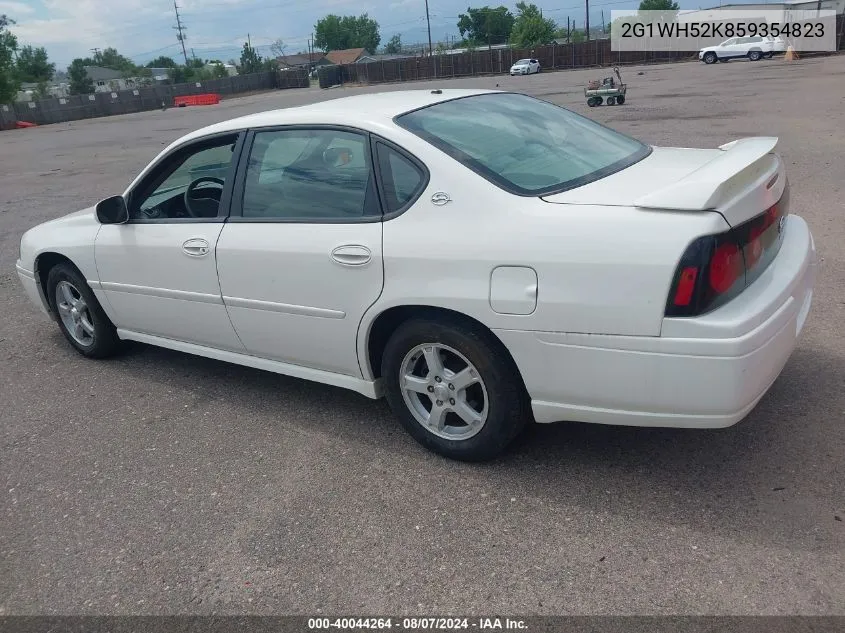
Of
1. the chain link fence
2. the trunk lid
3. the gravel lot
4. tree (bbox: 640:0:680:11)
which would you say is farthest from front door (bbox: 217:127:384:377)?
tree (bbox: 640:0:680:11)

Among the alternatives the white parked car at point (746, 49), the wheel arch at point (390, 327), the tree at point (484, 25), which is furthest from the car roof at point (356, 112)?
the tree at point (484, 25)

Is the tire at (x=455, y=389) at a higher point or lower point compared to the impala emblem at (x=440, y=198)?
lower

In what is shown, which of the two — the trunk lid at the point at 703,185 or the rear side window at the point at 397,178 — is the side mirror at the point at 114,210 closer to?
the rear side window at the point at 397,178

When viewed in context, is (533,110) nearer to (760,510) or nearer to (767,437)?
(767,437)

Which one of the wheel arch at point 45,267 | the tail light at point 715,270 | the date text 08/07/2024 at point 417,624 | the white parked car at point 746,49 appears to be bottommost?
the date text 08/07/2024 at point 417,624

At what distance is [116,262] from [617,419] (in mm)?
3165

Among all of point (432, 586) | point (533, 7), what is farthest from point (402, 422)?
point (533, 7)

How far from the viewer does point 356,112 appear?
3.58 metres

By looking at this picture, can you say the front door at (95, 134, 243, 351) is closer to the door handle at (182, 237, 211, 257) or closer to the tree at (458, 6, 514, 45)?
the door handle at (182, 237, 211, 257)

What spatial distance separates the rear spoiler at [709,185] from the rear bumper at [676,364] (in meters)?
0.39

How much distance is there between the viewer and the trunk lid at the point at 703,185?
8.72 ft

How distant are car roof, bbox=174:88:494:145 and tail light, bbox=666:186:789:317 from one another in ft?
5.08

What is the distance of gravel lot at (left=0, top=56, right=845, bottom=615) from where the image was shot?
258 cm

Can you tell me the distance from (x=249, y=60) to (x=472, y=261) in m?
101
